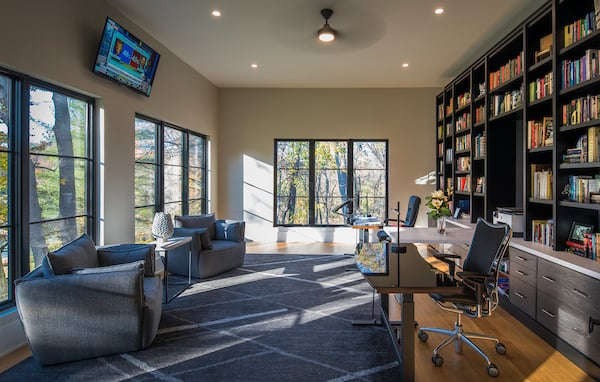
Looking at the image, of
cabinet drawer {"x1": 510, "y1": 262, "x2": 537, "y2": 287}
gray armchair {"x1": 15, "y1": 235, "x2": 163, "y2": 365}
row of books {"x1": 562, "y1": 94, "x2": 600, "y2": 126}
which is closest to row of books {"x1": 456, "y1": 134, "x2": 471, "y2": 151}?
row of books {"x1": 562, "y1": 94, "x2": 600, "y2": 126}

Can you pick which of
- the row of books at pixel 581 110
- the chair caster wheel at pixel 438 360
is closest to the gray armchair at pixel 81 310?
the chair caster wheel at pixel 438 360

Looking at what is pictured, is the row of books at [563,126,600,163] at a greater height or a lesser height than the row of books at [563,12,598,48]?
lesser

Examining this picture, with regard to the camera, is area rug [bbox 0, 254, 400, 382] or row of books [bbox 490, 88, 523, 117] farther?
row of books [bbox 490, 88, 523, 117]

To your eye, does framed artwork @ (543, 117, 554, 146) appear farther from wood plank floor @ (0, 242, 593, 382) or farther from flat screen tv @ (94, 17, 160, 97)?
flat screen tv @ (94, 17, 160, 97)

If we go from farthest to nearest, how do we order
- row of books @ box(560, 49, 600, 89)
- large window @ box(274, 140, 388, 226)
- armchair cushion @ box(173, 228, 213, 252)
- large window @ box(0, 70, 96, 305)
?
1. large window @ box(274, 140, 388, 226)
2. armchair cushion @ box(173, 228, 213, 252)
3. large window @ box(0, 70, 96, 305)
4. row of books @ box(560, 49, 600, 89)

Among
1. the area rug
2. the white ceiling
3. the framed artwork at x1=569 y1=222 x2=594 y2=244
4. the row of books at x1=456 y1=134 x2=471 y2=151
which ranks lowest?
the area rug

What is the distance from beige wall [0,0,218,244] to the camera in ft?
9.77

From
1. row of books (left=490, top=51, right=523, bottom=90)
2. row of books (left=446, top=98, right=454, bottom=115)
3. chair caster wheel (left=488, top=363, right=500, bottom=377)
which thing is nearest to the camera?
chair caster wheel (left=488, top=363, right=500, bottom=377)

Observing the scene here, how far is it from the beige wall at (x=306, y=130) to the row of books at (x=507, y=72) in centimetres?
287

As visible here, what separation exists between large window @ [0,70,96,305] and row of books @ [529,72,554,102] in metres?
4.86

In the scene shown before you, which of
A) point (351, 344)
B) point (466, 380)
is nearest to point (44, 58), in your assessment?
point (351, 344)

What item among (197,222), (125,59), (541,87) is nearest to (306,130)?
(197,222)

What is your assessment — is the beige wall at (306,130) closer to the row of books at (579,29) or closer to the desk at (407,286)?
the row of books at (579,29)

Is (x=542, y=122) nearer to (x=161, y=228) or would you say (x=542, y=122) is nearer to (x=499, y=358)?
(x=499, y=358)
